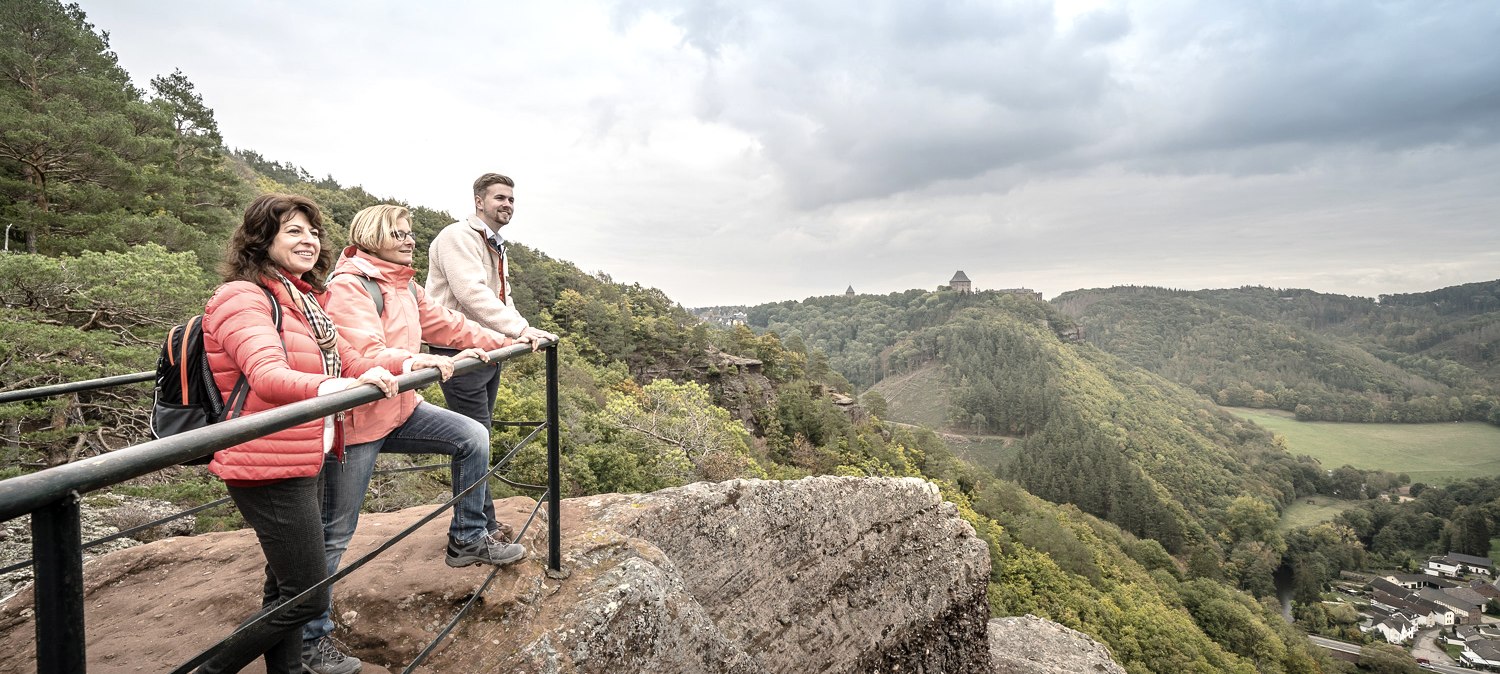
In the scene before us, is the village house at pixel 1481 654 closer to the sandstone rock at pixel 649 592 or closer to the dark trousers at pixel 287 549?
the sandstone rock at pixel 649 592

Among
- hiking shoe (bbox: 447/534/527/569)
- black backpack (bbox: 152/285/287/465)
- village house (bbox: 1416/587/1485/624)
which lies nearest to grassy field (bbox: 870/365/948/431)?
village house (bbox: 1416/587/1485/624)

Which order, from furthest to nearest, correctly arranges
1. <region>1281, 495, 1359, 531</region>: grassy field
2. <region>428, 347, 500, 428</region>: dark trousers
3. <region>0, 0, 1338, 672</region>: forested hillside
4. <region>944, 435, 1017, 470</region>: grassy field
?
<region>944, 435, 1017, 470</region>: grassy field → <region>1281, 495, 1359, 531</region>: grassy field → <region>0, 0, 1338, 672</region>: forested hillside → <region>428, 347, 500, 428</region>: dark trousers

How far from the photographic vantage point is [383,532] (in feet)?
13.7

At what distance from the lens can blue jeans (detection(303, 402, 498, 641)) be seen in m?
2.51

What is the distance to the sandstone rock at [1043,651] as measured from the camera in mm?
9242

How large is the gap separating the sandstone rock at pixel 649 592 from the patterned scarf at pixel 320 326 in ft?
4.49

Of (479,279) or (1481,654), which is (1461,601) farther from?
(479,279)

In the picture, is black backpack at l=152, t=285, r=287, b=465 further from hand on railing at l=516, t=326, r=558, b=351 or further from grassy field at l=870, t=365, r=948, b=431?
A: grassy field at l=870, t=365, r=948, b=431

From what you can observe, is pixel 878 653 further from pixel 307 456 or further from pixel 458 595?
pixel 307 456

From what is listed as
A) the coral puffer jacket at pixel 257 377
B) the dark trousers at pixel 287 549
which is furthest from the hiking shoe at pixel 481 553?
the coral puffer jacket at pixel 257 377

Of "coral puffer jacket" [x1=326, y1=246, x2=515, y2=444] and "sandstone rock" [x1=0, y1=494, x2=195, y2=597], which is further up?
"coral puffer jacket" [x1=326, y1=246, x2=515, y2=444]

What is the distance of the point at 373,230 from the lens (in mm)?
2943

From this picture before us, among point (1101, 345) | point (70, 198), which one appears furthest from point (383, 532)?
point (1101, 345)

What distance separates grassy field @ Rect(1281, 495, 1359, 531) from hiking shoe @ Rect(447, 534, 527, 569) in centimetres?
10060
